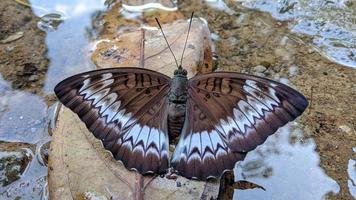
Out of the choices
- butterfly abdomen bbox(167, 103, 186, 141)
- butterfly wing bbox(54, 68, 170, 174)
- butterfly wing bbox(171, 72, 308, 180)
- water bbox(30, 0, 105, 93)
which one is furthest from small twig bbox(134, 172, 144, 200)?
water bbox(30, 0, 105, 93)

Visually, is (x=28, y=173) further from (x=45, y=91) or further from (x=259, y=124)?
(x=259, y=124)

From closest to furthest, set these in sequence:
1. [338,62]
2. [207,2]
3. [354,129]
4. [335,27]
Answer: [354,129]
[338,62]
[335,27]
[207,2]

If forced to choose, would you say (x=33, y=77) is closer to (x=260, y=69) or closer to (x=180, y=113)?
(x=180, y=113)

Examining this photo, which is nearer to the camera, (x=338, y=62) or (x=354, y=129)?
(x=354, y=129)

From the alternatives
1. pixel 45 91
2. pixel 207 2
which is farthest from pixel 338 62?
pixel 45 91

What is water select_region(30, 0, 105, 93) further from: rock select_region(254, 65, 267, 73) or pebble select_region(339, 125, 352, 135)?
pebble select_region(339, 125, 352, 135)

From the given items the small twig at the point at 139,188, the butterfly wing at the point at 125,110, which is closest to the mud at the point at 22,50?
the butterfly wing at the point at 125,110

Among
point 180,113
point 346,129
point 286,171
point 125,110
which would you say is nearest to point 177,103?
point 180,113
